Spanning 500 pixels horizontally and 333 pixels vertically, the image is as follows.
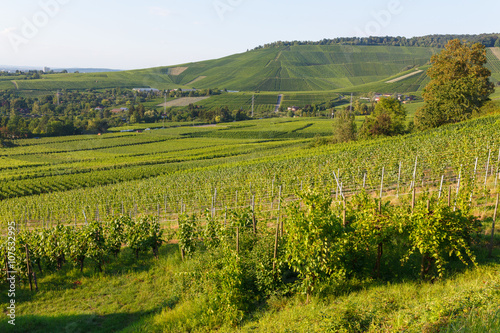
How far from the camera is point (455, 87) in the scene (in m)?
41.6

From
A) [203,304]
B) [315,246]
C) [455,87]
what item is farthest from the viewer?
[455,87]

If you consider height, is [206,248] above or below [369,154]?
below

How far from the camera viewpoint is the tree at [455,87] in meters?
41.8

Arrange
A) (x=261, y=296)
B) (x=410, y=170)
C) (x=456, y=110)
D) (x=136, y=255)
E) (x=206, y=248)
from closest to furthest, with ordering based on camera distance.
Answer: (x=261, y=296), (x=206, y=248), (x=136, y=255), (x=410, y=170), (x=456, y=110)

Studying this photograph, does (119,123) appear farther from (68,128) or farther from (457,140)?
(457,140)

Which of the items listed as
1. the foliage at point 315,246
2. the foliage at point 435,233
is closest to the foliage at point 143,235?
the foliage at point 315,246

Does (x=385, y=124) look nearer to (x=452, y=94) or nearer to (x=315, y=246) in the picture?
(x=452, y=94)

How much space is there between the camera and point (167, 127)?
100 m

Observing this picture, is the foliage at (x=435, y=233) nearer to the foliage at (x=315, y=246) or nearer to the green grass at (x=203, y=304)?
the green grass at (x=203, y=304)

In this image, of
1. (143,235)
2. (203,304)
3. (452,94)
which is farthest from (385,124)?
(203,304)

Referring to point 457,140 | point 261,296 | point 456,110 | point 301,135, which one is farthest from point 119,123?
point 261,296

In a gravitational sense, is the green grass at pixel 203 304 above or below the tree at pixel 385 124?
below

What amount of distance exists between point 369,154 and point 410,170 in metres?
8.29

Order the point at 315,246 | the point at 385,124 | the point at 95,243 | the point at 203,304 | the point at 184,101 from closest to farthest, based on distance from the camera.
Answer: the point at 315,246 < the point at 203,304 < the point at 95,243 < the point at 385,124 < the point at 184,101
